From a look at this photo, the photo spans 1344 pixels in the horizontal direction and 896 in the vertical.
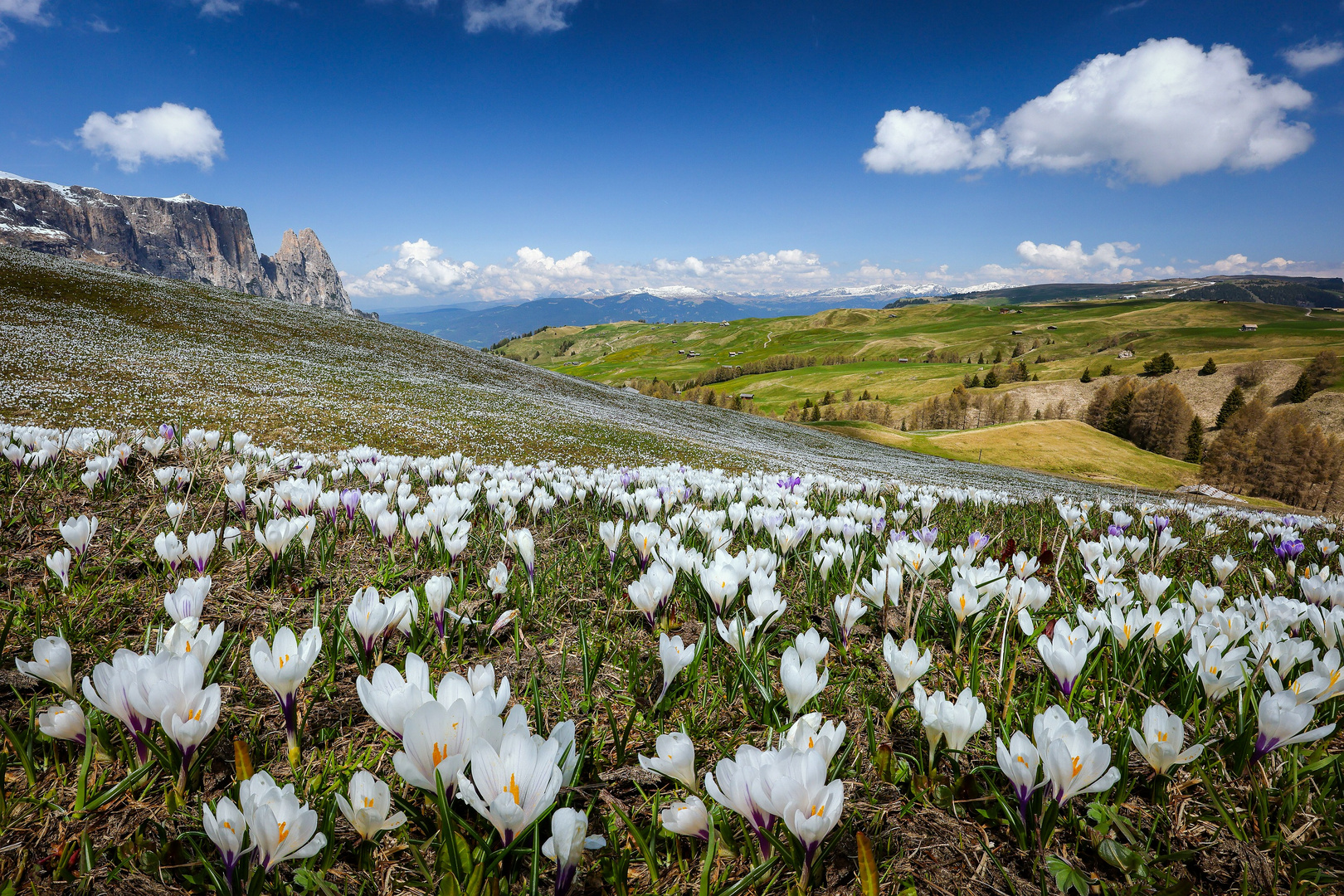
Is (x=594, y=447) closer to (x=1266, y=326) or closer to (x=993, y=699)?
(x=993, y=699)

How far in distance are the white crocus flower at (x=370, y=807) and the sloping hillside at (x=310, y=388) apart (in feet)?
52.9

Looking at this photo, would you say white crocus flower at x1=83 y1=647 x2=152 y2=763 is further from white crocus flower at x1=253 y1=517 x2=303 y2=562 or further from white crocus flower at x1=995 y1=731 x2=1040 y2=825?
white crocus flower at x1=995 y1=731 x2=1040 y2=825

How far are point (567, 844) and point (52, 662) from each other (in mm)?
1795

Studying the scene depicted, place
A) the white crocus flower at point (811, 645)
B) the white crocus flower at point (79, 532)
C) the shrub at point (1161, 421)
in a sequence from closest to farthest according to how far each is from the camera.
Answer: the white crocus flower at point (811, 645)
the white crocus flower at point (79, 532)
the shrub at point (1161, 421)

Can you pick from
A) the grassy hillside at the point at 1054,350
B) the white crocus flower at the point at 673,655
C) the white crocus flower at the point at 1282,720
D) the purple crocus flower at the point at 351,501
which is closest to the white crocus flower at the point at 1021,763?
the white crocus flower at the point at 1282,720

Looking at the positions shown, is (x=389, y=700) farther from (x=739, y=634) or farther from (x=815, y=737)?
(x=739, y=634)

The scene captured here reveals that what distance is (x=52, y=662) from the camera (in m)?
1.67

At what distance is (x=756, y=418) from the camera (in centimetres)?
5097

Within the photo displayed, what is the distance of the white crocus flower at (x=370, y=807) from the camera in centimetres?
134

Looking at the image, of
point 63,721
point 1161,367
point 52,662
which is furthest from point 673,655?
point 1161,367

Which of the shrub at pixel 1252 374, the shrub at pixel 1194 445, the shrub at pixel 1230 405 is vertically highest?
the shrub at pixel 1252 374

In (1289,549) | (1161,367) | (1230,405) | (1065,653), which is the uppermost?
(1161,367)

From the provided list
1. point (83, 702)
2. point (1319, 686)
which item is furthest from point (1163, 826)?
point (83, 702)

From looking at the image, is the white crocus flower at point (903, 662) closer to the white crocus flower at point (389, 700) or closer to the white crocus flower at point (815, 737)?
the white crocus flower at point (815, 737)
